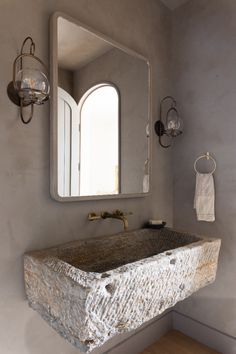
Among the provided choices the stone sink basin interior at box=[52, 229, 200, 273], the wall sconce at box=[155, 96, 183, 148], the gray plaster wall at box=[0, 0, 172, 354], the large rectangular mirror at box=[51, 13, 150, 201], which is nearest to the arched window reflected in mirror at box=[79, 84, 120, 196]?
the large rectangular mirror at box=[51, 13, 150, 201]

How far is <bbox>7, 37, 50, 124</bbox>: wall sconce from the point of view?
1.06m

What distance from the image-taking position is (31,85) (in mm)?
1052

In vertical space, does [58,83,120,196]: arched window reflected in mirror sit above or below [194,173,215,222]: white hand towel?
above

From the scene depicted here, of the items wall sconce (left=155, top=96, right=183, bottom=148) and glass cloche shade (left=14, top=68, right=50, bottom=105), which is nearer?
glass cloche shade (left=14, top=68, right=50, bottom=105)

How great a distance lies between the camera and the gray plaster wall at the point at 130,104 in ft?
4.94

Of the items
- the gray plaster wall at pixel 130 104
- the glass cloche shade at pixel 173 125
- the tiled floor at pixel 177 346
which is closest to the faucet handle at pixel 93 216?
the gray plaster wall at pixel 130 104

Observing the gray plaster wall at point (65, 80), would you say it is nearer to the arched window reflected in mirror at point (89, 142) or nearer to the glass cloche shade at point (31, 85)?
the arched window reflected in mirror at point (89, 142)

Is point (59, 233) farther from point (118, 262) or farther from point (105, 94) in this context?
point (105, 94)

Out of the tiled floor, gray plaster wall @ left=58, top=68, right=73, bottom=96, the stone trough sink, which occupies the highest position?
gray plaster wall @ left=58, top=68, right=73, bottom=96

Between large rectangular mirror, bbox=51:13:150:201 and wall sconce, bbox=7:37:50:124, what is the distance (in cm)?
14

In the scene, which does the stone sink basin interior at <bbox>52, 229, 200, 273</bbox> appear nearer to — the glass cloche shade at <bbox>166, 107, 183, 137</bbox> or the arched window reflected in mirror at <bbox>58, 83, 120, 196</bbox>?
the arched window reflected in mirror at <bbox>58, 83, 120, 196</bbox>

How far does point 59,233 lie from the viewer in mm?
1284

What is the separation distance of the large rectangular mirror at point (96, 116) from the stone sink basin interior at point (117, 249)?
Answer: 25cm

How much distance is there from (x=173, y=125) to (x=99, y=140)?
0.63m
